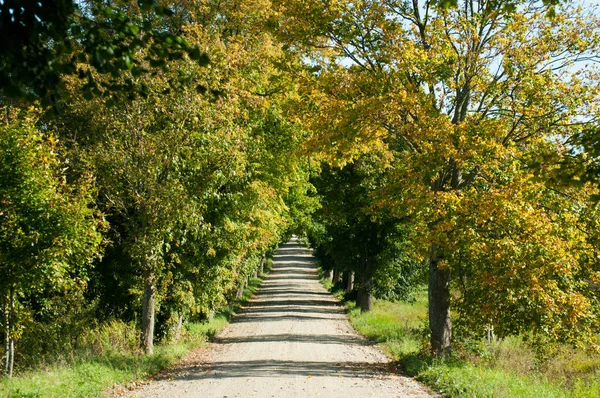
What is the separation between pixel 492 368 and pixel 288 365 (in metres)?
4.80

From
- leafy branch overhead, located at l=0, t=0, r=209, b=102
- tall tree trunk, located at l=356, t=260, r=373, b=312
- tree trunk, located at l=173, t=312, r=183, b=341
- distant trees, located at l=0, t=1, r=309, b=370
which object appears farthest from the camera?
tall tree trunk, located at l=356, t=260, r=373, b=312

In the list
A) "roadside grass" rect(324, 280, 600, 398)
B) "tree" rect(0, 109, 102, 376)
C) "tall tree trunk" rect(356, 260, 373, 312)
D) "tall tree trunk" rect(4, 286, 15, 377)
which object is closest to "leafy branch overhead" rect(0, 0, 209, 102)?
"tree" rect(0, 109, 102, 376)

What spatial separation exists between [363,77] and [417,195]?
2.95 meters

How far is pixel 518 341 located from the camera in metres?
21.1

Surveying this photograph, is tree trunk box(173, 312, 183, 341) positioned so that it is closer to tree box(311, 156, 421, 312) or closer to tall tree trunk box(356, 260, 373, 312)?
tree box(311, 156, 421, 312)

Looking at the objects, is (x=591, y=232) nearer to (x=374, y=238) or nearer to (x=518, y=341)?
(x=518, y=341)

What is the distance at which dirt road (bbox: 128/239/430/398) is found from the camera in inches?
452

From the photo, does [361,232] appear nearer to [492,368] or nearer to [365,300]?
[365,300]

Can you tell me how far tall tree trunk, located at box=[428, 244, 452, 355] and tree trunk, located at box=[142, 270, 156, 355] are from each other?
282 inches

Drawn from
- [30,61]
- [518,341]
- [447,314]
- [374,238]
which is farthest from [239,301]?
[30,61]

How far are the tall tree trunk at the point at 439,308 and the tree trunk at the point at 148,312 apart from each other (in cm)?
717

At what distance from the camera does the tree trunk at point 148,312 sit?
15570mm

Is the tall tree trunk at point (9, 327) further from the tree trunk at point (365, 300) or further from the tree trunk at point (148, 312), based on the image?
the tree trunk at point (365, 300)

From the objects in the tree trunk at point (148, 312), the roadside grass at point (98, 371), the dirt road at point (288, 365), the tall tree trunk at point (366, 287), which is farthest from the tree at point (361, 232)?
the tree trunk at point (148, 312)
